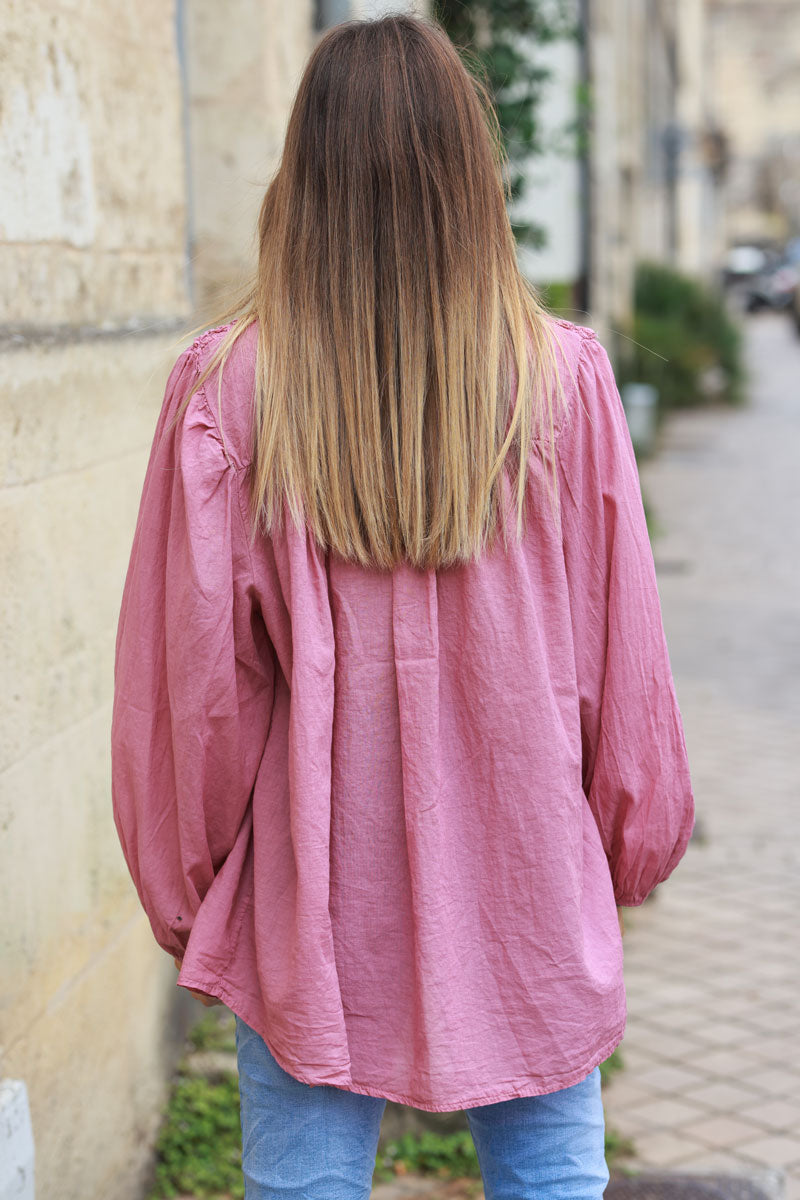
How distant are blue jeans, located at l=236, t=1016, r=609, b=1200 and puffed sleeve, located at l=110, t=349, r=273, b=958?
0.20 meters

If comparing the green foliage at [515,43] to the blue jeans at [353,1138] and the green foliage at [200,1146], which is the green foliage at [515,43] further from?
the blue jeans at [353,1138]

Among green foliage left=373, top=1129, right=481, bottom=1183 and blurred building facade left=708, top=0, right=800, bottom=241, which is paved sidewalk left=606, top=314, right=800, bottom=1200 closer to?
green foliage left=373, top=1129, right=481, bottom=1183

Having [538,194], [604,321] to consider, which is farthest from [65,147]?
[604,321]

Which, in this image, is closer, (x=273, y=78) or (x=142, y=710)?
(x=142, y=710)

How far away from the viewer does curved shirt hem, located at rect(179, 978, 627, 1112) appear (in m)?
1.48

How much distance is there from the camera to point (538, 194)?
935 cm

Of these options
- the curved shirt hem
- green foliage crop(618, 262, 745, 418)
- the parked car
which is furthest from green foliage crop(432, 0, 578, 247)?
the parked car

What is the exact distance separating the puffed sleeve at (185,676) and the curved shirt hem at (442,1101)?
107mm

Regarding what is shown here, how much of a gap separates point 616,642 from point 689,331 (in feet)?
55.4

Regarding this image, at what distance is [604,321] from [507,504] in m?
11.3

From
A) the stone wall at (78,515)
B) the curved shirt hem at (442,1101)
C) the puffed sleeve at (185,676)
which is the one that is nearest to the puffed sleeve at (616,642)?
the curved shirt hem at (442,1101)

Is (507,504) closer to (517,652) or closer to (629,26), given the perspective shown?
(517,652)

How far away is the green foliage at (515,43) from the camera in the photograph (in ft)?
19.7

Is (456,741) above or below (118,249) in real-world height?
below
